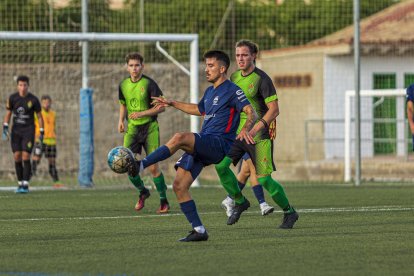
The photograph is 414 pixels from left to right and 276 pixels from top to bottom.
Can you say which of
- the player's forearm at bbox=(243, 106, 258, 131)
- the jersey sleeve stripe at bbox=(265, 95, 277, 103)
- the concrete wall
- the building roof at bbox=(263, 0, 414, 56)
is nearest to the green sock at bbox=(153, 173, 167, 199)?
the jersey sleeve stripe at bbox=(265, 95, 277, 103)

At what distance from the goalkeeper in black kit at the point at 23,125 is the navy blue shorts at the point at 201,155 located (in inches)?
382

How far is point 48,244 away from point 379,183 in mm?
13245

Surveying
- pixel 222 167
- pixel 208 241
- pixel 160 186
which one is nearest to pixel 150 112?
pixel 160 186

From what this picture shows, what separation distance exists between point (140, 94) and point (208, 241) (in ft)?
18.2

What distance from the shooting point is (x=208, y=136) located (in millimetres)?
11055

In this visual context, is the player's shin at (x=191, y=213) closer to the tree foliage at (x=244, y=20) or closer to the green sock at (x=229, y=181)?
the green sock at (x=229, y=181)

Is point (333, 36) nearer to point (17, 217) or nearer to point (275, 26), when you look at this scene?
point (275, 26)

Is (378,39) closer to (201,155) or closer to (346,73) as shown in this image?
(346,73)

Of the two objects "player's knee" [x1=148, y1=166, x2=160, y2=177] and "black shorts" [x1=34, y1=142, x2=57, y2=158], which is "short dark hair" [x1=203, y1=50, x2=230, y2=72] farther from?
"black shorts" [x1=34, y1=142, x2=57, y2=158]

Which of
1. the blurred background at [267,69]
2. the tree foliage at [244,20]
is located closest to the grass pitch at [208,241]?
the blurred background at [267,69]

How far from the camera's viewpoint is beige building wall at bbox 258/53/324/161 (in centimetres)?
3350

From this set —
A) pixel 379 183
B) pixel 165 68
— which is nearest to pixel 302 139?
pixel 165 68

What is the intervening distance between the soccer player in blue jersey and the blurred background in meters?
11.5

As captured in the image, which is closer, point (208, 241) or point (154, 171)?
point (208, 241)
